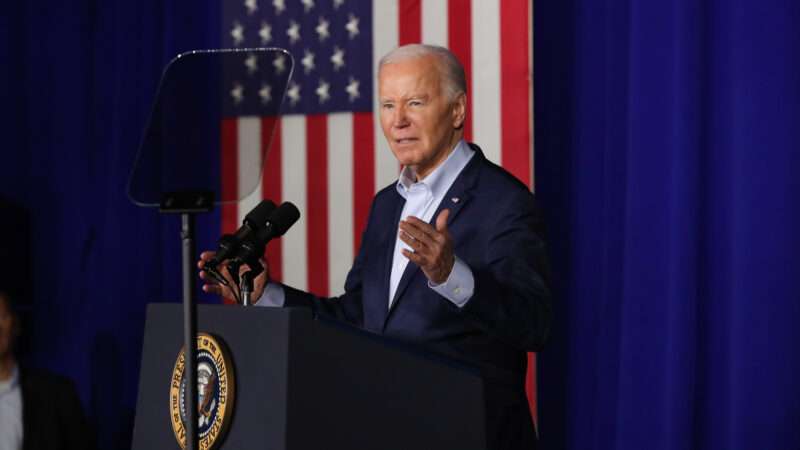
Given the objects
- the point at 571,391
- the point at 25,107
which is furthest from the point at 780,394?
the point at 25,107

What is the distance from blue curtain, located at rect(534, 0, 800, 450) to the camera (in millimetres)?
2826

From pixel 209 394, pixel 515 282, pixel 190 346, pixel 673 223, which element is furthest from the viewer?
pixel 673 223

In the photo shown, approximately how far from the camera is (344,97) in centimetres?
356

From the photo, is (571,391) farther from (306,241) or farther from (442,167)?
(442,167)

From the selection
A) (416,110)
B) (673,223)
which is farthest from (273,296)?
(673,223)

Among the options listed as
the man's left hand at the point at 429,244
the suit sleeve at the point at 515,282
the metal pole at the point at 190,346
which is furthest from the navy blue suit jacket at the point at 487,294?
the metal pole at the point at 190,346

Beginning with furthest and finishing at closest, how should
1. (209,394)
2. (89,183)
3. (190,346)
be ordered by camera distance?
1. (89,183)
2. (209,394)
3. (190,346)

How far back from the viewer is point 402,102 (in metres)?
2.14

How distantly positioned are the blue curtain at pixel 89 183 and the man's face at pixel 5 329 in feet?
1.66

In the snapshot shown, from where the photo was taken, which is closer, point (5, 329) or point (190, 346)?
point (190, 346)

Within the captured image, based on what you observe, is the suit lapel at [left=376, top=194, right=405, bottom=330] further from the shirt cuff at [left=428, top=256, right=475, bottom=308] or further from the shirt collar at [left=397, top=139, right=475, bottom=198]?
the shirt cuff at [left=428, top=256, right=475, bottom=308]

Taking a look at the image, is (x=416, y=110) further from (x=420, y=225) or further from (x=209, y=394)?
(x=209, y=394)

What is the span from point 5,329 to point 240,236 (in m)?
2.59

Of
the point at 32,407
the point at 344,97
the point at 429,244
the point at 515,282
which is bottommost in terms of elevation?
the point at 32,407
